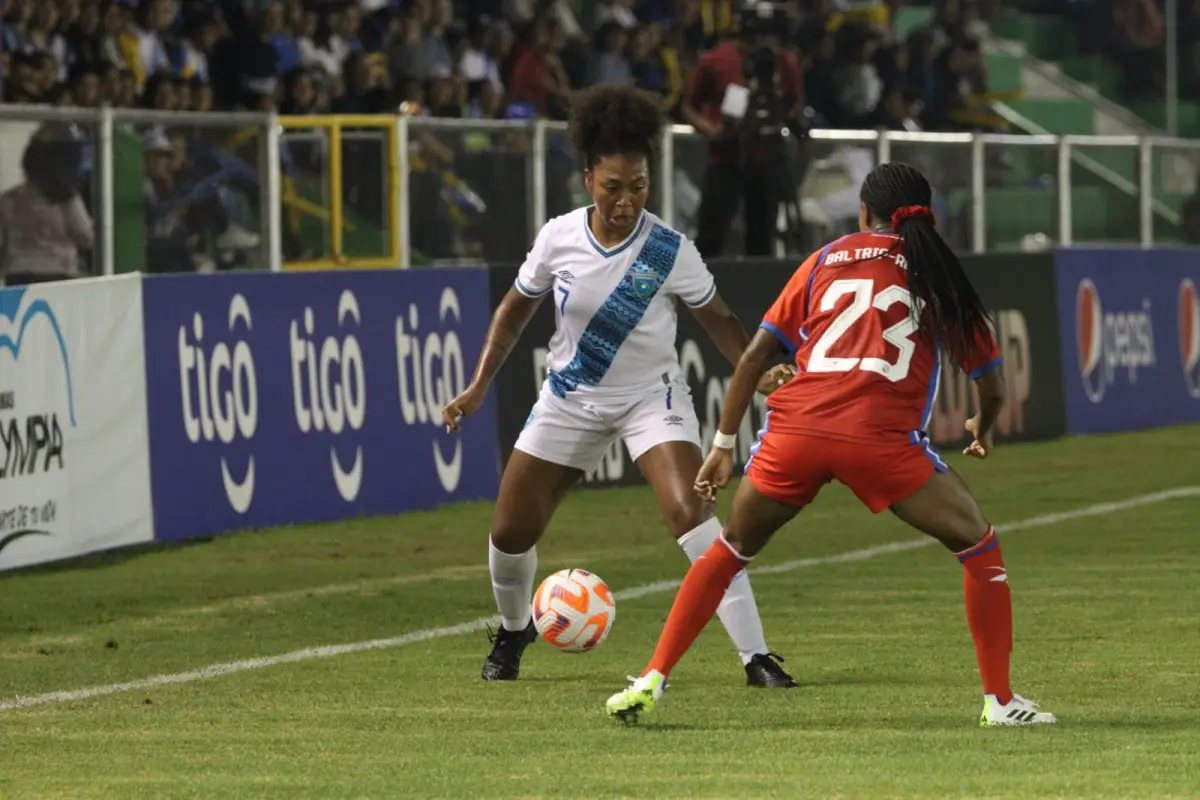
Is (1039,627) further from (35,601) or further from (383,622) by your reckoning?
(35,601)

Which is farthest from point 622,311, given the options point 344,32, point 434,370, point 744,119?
point 344,32

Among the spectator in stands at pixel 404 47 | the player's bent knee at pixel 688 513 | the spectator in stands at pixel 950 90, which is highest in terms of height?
the spectator in stands at pixel 404 47

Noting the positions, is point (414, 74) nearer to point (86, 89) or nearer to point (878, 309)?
point (86, 89)

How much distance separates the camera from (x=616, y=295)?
924 centimetres

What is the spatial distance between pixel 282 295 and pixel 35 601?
355 cm

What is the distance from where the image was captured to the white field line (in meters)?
9.33

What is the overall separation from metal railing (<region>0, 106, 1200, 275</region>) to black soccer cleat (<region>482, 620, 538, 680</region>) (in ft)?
17.1

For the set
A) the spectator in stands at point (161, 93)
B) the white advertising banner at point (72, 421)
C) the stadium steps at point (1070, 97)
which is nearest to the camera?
the white advertising banner at point (72, 421)

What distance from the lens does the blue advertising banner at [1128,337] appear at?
22484 millimetres

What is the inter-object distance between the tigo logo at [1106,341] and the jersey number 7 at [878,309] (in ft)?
48.6

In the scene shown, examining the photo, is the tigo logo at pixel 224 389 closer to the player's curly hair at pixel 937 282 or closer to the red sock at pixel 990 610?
the player's curly hair at pixel 937 282

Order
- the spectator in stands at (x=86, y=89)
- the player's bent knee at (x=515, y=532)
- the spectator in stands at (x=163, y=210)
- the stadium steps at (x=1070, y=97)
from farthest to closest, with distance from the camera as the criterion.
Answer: the stadium steps at (x=1070, y=97) → the spectator in stands at (x=86, y=89) → the spectator in stands at (x=163, y=210) → the player's bent knee at (x=515, y=532)

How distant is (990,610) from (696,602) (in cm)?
91

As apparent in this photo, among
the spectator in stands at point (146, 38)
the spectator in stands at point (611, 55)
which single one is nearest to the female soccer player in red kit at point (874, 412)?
the spectator in stands at point (146, 38)
